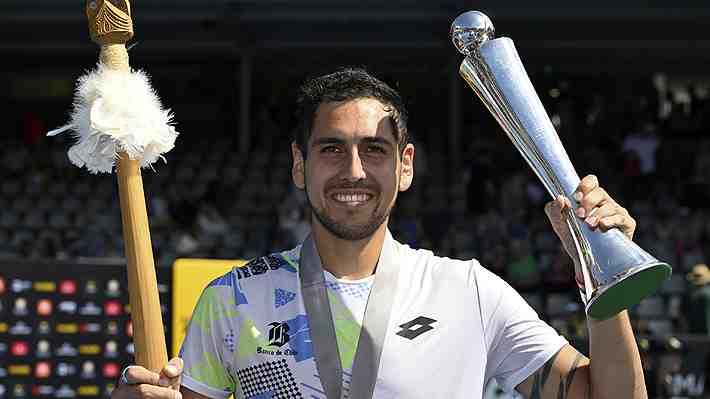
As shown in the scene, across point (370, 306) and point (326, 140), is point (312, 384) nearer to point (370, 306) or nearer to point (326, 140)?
point (370, 306)

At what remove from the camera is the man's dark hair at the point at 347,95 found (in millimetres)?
2807

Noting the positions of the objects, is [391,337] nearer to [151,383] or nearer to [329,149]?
Result: [329,149]

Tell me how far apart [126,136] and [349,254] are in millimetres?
594

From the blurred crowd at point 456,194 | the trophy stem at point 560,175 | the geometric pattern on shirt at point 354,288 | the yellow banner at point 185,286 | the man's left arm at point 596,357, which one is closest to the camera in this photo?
the trophy stem at point 560,175

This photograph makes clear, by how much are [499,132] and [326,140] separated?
15.8 meters

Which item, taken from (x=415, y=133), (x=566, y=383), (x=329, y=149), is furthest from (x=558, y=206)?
(x=415, y=133)

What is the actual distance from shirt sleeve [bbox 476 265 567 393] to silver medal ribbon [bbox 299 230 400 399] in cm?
21

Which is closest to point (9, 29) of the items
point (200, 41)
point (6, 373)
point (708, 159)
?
point (200, 41)

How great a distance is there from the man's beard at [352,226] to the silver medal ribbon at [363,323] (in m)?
0.08

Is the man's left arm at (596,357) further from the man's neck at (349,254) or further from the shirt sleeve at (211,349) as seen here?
the shirt sleeve at (211,349)

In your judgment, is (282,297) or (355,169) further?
(282,297)

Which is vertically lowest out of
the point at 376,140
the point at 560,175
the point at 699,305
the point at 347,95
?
the point at 699,305

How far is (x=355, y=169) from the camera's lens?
2699 millimetres

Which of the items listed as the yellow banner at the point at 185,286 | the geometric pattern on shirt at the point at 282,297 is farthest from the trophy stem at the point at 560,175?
the yellow banner at the point at 185,286
